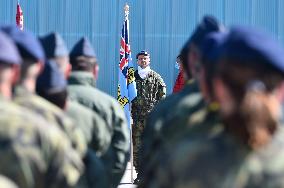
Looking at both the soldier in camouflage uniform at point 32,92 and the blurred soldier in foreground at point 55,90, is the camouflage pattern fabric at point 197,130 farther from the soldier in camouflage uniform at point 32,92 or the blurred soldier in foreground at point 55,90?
the blurred soldier in foreground at point 55,90

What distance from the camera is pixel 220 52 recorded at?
98.0 inches

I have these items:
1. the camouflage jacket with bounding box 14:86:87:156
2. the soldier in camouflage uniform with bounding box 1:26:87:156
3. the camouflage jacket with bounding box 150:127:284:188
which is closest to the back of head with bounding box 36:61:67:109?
the soldier in camouflage uniform with bounding box 1:26:87:156

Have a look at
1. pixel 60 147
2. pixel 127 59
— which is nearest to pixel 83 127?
pixel 60 147

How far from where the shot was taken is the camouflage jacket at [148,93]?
9.72 m

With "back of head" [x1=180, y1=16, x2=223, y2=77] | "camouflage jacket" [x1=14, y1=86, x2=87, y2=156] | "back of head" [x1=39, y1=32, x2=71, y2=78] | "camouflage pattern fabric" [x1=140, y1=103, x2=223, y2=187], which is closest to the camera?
"camouflage pattern fabric" [x1=140, y1=103, x2=223, y2=187]

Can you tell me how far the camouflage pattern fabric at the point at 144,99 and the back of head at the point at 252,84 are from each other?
7277 millimetres

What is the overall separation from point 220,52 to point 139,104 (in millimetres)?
7343

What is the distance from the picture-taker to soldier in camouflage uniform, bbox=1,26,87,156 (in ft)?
10.6

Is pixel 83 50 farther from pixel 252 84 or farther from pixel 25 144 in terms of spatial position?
pixel 252 84

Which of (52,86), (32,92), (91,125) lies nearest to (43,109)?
(32,92)

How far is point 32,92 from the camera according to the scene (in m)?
3.32

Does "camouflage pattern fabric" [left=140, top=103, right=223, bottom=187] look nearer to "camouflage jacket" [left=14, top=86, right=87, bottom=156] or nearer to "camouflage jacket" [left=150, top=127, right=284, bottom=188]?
"camouflage jacket" [left=150, top=127, right=284, bottom=188]

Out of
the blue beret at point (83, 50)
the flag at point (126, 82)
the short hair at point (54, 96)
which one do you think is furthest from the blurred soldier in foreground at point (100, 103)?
the flag at point (126, 82)

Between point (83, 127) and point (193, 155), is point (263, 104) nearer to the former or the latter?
point (193, 155)
